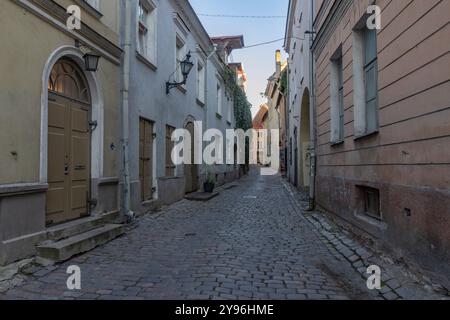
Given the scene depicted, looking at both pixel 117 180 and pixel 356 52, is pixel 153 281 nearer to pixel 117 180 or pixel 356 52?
pixel 117 180

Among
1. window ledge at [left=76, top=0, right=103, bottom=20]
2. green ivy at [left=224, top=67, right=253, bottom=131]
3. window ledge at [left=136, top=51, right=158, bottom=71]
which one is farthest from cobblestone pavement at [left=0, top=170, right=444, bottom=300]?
green ivy at [left=224, top=67, right=253, bottom=131]

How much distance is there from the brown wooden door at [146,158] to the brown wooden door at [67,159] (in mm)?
2473

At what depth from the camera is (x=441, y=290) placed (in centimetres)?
386

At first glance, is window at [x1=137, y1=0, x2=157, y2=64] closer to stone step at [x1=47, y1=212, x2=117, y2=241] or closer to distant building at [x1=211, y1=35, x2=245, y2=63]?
stone step at [x1=47, y1=212, x2=117, y2=241]

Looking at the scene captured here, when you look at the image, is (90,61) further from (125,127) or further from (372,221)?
(372,221)

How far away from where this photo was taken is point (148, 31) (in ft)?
34.4

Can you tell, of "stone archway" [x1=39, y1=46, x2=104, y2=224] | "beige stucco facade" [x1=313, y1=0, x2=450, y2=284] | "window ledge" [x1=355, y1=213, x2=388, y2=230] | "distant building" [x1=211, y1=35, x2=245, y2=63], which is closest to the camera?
"beige stucco facade" [x1=313, y1=0, x2=450, y2=284]

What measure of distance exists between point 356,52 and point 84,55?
4.53 meters

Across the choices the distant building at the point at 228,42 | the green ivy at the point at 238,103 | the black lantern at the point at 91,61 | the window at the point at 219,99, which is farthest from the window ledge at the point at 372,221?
the distant building at the point at 228,42

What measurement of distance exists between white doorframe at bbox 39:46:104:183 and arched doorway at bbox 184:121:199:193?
6.51m

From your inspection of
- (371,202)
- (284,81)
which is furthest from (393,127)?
(284,81)

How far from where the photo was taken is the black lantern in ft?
22.4

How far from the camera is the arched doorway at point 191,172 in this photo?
46.9 ft

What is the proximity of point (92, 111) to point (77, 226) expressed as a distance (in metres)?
2.17
